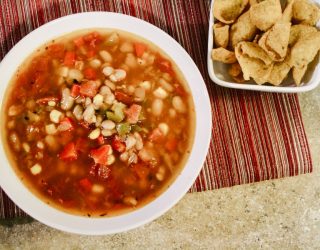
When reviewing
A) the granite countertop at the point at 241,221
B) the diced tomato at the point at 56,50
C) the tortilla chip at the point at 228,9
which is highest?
the tortilla chip at the point at 228,9

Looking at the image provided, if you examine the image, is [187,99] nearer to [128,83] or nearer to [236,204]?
[128,83]

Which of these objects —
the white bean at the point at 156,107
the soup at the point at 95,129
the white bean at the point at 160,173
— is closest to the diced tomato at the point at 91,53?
the soup at the point at 95,129

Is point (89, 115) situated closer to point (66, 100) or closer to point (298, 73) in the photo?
point (66, 100)

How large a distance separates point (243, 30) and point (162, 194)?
71cm

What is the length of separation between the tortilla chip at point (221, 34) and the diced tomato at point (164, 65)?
8.4 inches

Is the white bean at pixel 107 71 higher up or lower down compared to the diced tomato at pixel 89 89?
higher up

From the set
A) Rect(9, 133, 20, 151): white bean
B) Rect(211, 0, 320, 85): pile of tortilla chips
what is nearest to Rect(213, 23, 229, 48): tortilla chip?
Rect(211, 0, 320, 85): pile of tortilla chips

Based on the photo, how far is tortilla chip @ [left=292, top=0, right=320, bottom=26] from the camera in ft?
6.41

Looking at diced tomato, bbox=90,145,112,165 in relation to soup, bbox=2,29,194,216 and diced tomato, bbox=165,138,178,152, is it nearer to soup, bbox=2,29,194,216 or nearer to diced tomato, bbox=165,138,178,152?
soup, bbox=2,29,194,216

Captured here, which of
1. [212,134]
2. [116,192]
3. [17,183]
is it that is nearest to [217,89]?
[212,134]

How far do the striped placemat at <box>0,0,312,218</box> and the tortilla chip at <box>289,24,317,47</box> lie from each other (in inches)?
12.5

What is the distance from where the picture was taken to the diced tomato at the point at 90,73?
200cm

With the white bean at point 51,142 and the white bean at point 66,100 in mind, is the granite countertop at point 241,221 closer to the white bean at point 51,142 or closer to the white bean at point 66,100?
the white bean at point 51,142

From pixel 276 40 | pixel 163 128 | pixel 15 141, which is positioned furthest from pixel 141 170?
pixel 276 40
